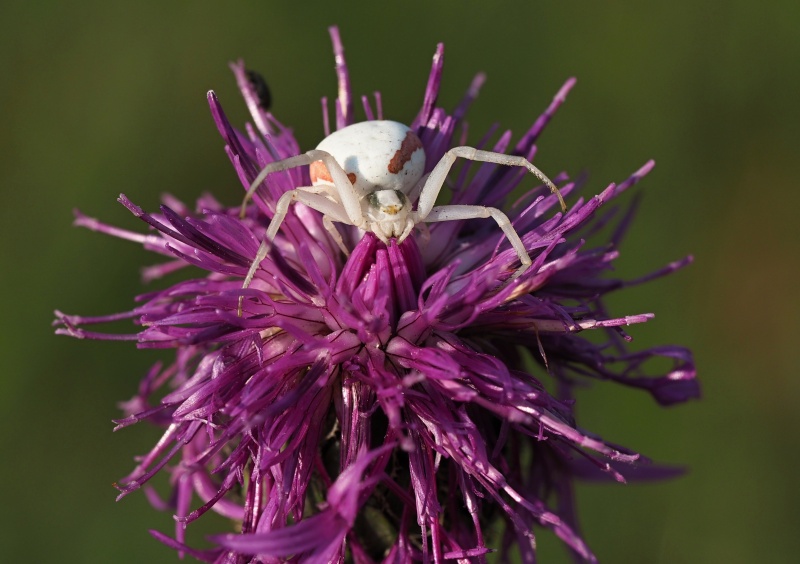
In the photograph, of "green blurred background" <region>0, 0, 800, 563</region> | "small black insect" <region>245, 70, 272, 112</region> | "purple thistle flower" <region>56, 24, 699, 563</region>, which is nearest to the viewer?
"purple thistle flower" <region>56, 24, 699, 563</region>

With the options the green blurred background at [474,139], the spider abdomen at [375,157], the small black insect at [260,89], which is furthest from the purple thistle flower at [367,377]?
the green blurred background at [474,139]

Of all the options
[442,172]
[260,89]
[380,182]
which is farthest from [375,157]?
[260,89]

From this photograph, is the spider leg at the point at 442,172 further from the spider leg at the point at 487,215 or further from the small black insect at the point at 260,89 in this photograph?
the small black insect at the point at 260,89

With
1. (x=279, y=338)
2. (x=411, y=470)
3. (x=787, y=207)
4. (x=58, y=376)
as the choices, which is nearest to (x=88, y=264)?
(x=58, y=376)

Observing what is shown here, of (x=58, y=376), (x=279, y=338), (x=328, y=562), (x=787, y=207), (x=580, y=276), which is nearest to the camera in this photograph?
(x=328, y=562)

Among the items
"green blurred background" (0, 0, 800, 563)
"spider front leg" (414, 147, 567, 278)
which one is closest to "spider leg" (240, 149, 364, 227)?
"spider front leg" (414, 147, 567, 278)

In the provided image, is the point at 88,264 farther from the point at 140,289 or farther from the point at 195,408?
the point at 195,408

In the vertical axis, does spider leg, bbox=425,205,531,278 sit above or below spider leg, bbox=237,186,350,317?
below

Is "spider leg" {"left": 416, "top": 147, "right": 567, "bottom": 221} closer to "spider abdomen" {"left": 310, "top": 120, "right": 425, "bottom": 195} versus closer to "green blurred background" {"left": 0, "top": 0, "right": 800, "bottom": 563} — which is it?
"spider abdomen" {"left": 310, "top": 120, "right": 425, "bottom": 195}
